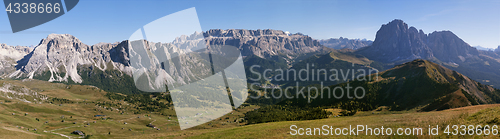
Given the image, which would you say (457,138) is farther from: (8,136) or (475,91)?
(475,91)

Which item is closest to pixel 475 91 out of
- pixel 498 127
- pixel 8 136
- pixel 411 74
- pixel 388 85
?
pixel 411 74

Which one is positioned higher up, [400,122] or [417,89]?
[400,122]

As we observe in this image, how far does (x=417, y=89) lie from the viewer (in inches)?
5650

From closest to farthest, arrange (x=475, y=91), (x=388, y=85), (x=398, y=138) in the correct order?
(x=398, y=138) < (x=475, y=91) < (x=388, y=85)

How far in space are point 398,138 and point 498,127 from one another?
27.9ft

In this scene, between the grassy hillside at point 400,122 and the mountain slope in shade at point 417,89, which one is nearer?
the grassy hillside at point 400,122

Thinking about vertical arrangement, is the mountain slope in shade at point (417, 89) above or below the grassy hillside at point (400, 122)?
below

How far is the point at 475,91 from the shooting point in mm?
149000

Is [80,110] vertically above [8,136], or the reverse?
[8,136]

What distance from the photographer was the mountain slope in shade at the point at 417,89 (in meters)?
126

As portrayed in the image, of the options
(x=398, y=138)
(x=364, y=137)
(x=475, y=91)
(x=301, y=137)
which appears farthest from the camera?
(x=475, y=91)

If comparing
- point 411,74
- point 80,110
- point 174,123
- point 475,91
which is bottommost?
point 174,123

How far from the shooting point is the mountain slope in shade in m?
126

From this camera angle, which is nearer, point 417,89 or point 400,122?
point 400,122
